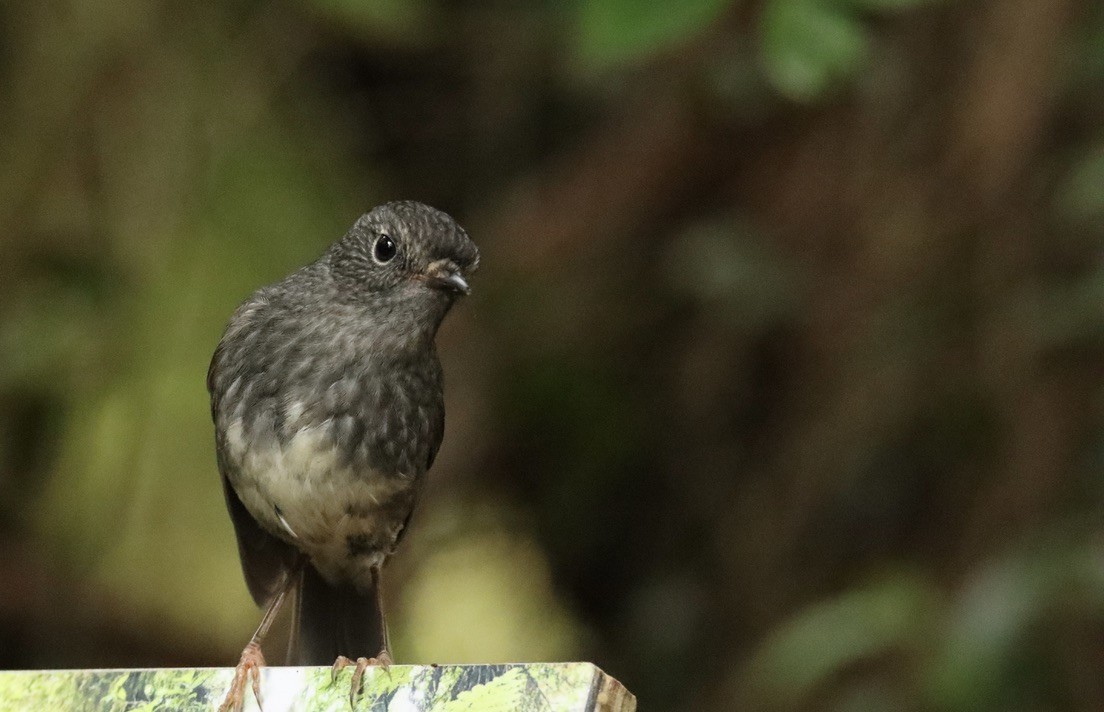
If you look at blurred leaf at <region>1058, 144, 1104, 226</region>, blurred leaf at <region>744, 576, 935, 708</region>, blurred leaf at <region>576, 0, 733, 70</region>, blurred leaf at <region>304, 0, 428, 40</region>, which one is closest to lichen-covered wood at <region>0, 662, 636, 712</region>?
blurred leaf at <region>576, 0, 733, 70</region>

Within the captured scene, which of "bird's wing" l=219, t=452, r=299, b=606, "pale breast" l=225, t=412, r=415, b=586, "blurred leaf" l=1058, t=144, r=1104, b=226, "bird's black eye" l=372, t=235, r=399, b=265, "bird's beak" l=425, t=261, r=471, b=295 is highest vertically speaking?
"blurred leaf" l=1058, t=144, r=1104, b=226

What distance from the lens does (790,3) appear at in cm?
402

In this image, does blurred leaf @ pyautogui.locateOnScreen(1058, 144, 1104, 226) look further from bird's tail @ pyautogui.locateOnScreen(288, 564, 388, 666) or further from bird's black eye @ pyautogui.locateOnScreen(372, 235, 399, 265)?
bird's tail @ pyautogui.locateOnScreen(288, 564, 388, 666)

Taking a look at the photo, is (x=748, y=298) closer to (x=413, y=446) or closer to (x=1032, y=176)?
(x=1032, y=176)

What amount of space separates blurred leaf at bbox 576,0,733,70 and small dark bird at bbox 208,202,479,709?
71 cm

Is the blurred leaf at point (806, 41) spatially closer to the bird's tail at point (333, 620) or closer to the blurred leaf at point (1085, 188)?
the blurred leaf at point (1085, 188)

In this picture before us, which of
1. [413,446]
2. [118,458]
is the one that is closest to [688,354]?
[118,458]

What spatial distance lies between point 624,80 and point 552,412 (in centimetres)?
137

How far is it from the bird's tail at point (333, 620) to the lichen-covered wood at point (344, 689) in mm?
1251

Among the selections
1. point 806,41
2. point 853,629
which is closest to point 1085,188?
point 806,41

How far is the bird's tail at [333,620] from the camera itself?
13.8ft

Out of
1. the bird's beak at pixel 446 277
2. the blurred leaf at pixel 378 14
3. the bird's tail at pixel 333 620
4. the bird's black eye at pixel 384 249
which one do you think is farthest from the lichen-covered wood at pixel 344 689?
the blurred leaf at pixel 378 14

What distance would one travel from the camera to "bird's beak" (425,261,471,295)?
3.58 metres

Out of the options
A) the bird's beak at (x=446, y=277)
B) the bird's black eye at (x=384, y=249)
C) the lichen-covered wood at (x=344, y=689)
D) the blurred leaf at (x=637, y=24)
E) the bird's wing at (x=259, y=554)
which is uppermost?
the blurred leaf at (x=637, y=24)
